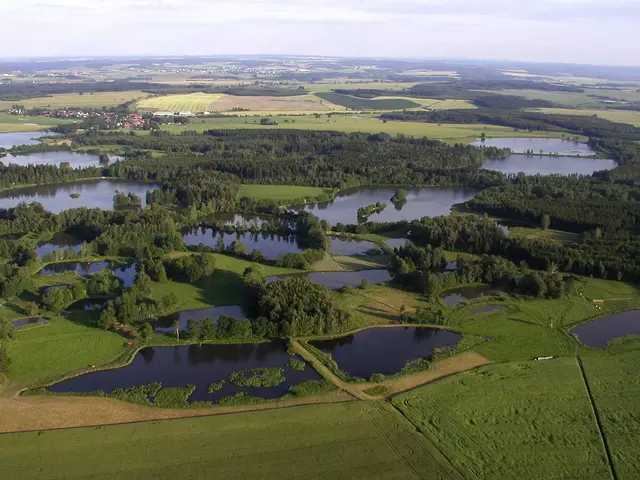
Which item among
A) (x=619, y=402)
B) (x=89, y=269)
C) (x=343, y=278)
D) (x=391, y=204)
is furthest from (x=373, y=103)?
(x=619, y=402)

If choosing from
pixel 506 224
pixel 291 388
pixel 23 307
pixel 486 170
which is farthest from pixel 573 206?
pixel 23 307

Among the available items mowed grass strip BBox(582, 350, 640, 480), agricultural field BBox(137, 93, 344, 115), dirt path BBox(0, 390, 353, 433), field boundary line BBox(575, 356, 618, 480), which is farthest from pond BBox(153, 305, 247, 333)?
agricultural field BBox(137, 93, 344, 115)

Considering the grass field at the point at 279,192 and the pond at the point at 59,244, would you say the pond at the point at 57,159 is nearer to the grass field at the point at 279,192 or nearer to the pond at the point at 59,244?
the grass field at the point at 279,192

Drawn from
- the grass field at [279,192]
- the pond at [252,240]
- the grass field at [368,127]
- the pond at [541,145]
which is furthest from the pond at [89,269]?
the pond at [541,145]

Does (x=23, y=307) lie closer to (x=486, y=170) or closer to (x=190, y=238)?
(x=190, y=238)

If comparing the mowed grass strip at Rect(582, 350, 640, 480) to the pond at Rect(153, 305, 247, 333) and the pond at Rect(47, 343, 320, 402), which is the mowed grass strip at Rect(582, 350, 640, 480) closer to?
the pond at Rect(47, 343, 320, 402)

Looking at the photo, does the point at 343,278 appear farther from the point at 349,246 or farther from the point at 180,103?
the point at 180,103

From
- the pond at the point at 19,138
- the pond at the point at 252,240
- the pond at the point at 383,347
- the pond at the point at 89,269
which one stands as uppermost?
the pond at the point at 19,138
